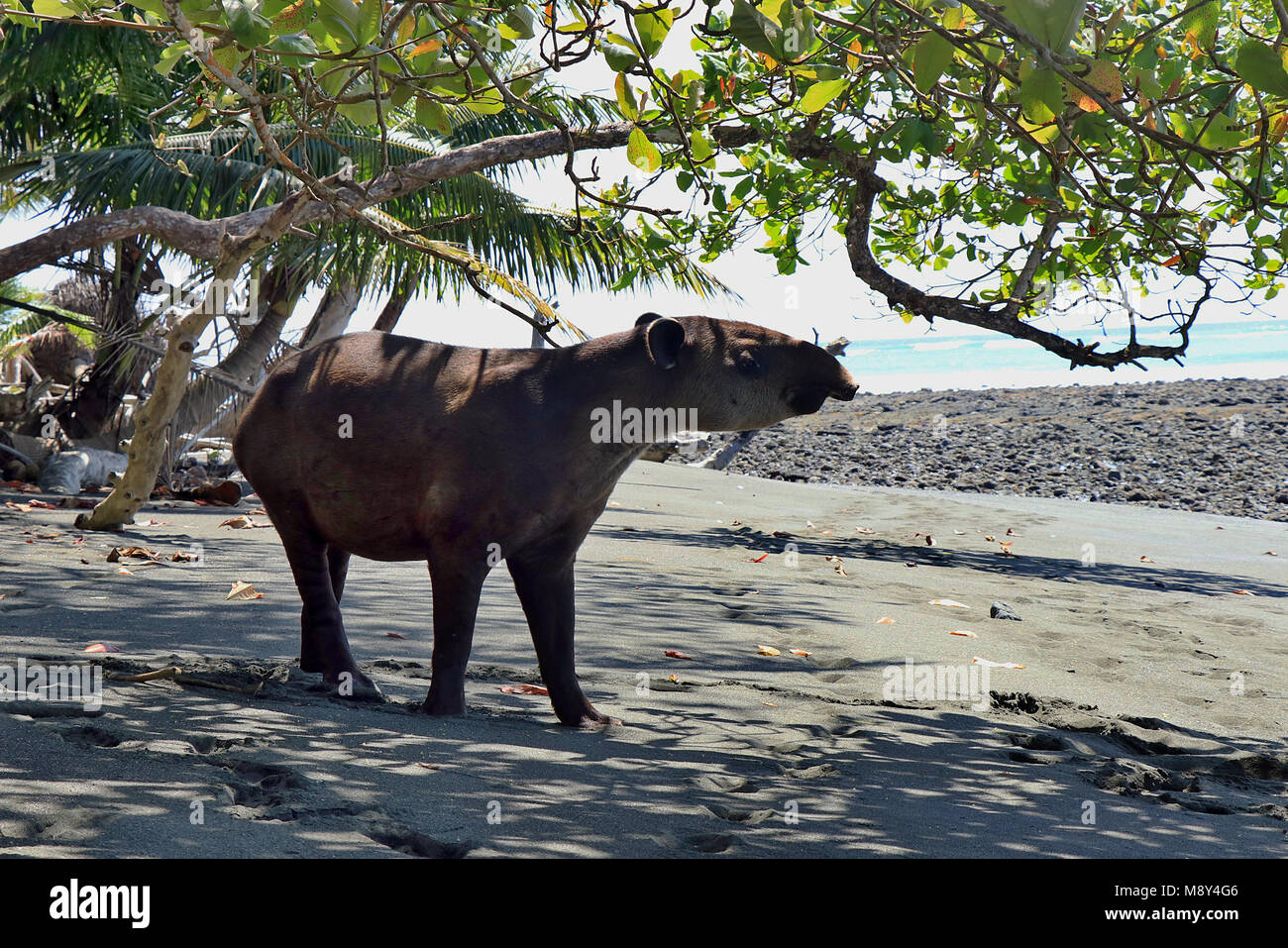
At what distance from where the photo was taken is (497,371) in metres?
4.31

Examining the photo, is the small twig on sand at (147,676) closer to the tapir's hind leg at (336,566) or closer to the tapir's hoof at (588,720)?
the tapir's hind leg at (336,566)

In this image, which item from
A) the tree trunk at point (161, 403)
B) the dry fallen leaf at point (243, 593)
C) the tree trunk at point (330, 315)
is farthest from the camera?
the tree trunk at point (330, 315)

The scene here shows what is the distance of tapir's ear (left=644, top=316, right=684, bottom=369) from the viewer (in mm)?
4191

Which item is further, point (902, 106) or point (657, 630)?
point (657, 630)

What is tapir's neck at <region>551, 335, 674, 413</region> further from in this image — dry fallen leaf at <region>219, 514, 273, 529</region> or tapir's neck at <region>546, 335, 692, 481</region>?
dry fallen leaf at <region>219, 514, 273, 529</region>

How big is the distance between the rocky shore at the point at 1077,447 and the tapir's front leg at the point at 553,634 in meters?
14.8

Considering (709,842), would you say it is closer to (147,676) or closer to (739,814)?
(739,814)

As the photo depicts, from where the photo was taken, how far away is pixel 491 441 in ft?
13.4

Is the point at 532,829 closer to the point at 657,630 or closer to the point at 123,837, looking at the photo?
the point at 123,837

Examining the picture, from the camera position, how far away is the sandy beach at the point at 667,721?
300 cm

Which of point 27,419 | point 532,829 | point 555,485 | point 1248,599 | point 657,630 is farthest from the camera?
point 27,419

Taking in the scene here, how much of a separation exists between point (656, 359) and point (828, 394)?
68 cm

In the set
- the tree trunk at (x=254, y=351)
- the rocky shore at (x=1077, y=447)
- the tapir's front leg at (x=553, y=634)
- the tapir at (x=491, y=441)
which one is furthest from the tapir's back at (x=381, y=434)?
the rocky shore at (x=1077, y=447)

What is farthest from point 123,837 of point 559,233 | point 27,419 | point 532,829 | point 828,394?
point 27,419
